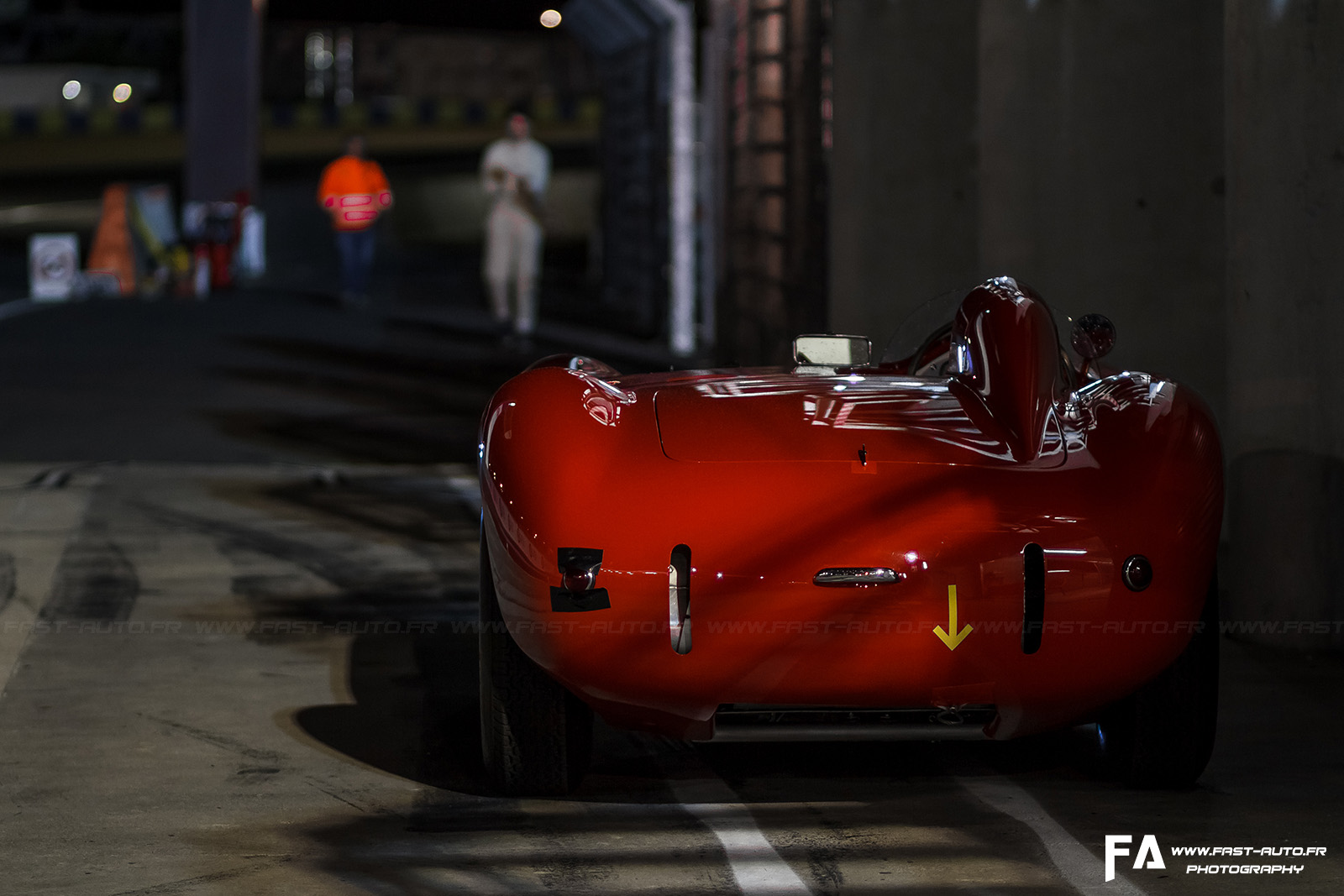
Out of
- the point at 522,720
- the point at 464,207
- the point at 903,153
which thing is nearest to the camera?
the point at 522,720

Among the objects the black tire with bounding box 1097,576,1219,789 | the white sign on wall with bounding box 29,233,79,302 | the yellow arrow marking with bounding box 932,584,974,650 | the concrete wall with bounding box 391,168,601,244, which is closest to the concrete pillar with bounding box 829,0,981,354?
the black tire with bounding box 1097,576,1219,789

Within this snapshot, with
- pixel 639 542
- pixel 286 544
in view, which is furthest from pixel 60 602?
pixel 639 542

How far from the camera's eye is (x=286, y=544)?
7.43 m

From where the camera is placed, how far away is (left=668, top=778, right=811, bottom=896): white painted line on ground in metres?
3.47

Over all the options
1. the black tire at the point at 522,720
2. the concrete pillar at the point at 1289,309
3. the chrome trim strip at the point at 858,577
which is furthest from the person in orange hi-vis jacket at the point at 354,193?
the chrome trim strip at the point at 858,577

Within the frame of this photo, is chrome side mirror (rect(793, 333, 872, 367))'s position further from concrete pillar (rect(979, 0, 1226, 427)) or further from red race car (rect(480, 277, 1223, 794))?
concrete pillar (rect(979, 0, 1226, 427))

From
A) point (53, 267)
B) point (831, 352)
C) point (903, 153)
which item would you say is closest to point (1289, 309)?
point (831, 352)

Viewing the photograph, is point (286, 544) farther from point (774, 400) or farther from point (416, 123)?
point (416, 123)

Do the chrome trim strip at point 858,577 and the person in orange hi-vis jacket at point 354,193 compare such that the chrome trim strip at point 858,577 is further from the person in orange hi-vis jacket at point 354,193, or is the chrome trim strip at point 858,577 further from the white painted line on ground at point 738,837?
the person in orange hi-vis jacket at point 354,193

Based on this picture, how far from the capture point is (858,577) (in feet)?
12.1

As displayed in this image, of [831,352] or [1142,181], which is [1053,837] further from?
[1142,181]

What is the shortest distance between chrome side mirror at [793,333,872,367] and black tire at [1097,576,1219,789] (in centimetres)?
111

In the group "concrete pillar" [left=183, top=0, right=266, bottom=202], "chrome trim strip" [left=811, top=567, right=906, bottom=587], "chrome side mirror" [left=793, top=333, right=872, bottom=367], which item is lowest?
"chrome trim strip" [left=811, top=567, right=906, bottom=587]

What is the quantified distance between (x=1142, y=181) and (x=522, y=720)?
Result: 4.37m
